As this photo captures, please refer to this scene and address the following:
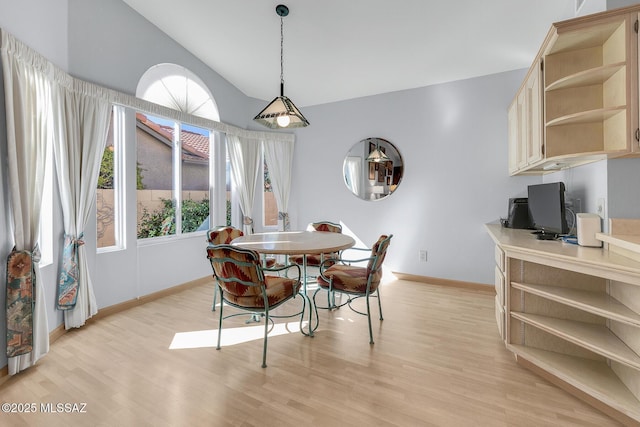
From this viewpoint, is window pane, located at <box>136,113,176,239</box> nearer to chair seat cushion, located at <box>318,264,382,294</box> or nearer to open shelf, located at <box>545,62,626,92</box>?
chair seat cushion, located at <box>318,264,382,294</box>

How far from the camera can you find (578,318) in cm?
203

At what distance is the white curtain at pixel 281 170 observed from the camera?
4.96 m

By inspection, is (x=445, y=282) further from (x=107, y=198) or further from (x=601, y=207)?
(x=107, y=198)

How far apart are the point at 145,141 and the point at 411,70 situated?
3.39m

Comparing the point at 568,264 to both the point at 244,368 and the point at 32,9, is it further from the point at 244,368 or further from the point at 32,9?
the point at 32,9

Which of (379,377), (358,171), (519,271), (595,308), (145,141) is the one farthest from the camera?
(358,171)

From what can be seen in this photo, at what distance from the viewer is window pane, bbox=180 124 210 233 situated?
402 centimetres

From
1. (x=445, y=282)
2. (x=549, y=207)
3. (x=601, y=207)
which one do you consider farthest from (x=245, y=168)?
(x=601, y=207)

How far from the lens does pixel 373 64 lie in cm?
367

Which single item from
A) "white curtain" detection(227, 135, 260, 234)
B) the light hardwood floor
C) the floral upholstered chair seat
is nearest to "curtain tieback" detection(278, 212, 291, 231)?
"white curtain" detection(227, 135, 260, 234)

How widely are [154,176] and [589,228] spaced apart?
4.23 metres

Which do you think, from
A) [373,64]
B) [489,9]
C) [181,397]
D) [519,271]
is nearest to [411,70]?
[373,64]

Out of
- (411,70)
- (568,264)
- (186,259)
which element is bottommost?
(186,259)

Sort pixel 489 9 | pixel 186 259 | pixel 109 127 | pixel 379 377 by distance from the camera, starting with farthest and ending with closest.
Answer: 1. pixel 186 259
2. pixel 109 127
3. pixel 489 9
4. pixel 379 377
